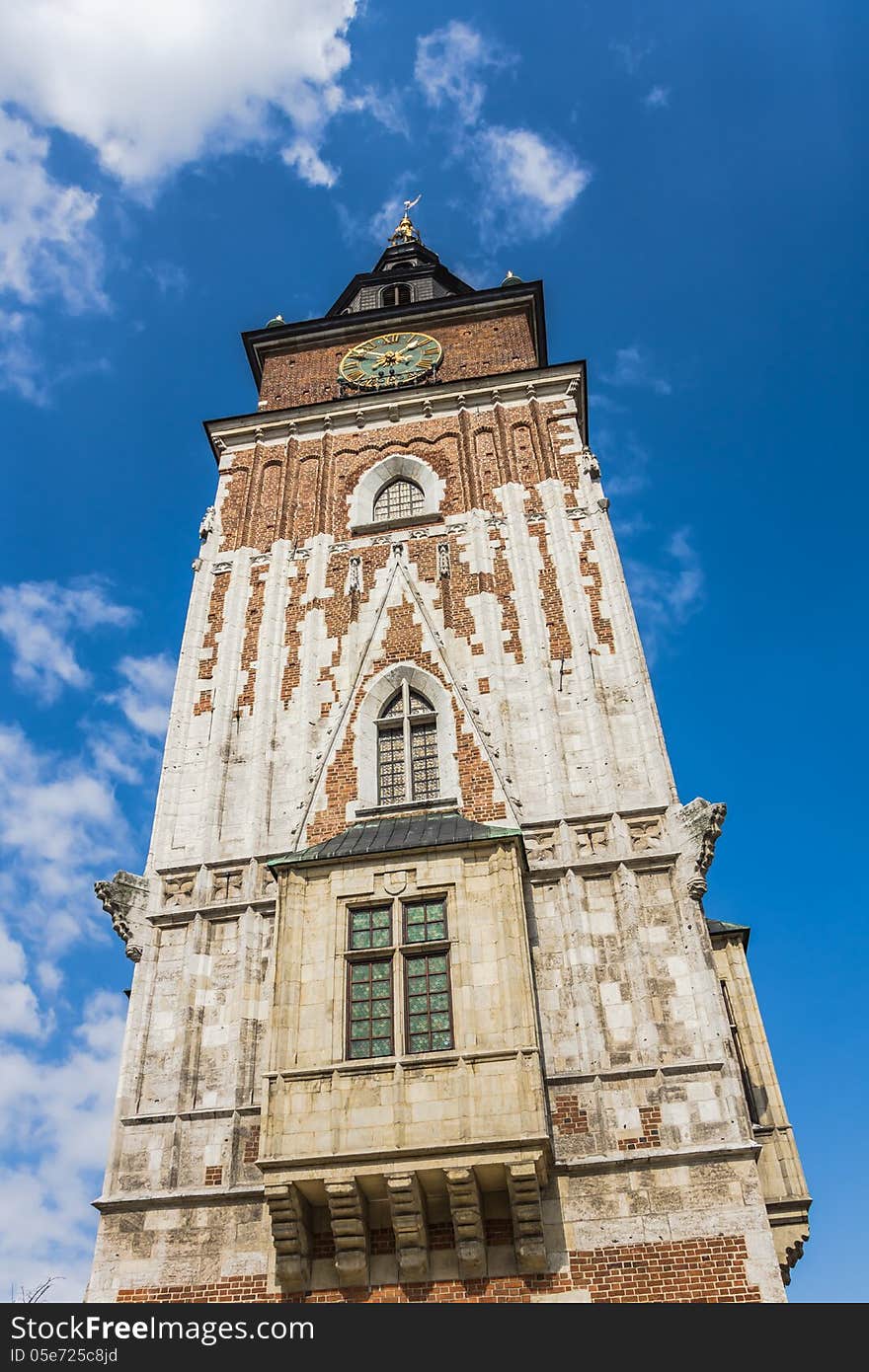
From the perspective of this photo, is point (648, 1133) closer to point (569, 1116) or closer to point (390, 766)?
point (569, 1116)

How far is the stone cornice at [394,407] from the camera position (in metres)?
26.7

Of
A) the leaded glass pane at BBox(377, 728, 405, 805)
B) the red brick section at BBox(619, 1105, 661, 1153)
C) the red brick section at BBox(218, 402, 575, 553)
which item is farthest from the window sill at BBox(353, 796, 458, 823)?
the red brick section at BBox(218, 402, 575, 553)

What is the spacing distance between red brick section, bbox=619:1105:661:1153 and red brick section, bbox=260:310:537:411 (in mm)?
19149

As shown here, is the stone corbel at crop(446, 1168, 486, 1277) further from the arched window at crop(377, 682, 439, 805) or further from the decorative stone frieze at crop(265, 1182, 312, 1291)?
the arched window at crop(377, 682, 439, 805)

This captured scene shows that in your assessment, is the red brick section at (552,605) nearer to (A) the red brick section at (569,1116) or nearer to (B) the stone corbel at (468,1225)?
(A) the red brick section at (569,1116)

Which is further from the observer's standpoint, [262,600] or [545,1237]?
[262,600]

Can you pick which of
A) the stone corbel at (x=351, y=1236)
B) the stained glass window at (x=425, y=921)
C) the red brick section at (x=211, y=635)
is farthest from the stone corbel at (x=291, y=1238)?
the red brick section at (x=211, y=635)

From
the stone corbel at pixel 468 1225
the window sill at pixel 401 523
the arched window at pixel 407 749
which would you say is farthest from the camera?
the window sill at pixel 401 523

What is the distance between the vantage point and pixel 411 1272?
45.4 ft

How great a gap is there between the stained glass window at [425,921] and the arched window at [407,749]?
3.07m

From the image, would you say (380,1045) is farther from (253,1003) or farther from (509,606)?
(509,606)

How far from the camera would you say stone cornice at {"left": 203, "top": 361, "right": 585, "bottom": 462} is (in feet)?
87.5
